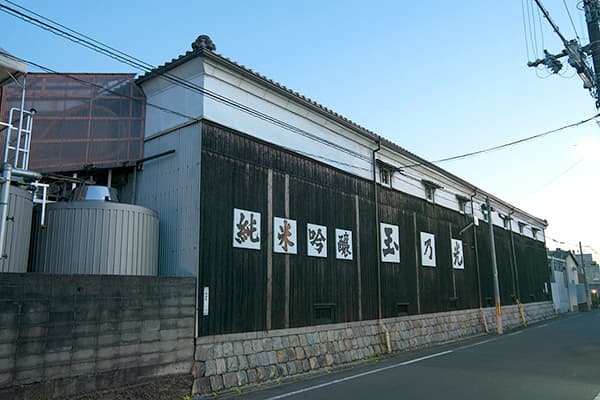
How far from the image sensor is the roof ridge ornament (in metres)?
10.7

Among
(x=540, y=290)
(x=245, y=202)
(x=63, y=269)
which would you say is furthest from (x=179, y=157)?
(x=540, y=290)

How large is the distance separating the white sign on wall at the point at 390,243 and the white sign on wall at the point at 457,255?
590 centimetres

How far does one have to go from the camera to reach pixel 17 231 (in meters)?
8.10

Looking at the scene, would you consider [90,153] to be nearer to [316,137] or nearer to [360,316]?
[316,137]

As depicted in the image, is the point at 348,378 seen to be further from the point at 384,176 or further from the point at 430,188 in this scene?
the point at 430,188

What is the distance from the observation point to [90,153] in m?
11.2

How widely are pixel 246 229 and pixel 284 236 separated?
147 centimetres

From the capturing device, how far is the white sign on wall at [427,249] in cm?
1945

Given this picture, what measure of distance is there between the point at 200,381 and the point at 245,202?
4.43m

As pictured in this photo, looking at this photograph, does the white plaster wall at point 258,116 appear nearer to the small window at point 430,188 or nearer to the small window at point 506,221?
the small window at point 430,188

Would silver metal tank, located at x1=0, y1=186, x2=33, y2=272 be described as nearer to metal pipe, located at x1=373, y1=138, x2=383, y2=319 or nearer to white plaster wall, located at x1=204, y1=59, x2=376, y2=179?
white plaster wall, located at x1=204, y1=59, x2=376, y2=179

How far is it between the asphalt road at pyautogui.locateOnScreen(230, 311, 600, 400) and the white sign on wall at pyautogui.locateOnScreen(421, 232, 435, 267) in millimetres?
4469

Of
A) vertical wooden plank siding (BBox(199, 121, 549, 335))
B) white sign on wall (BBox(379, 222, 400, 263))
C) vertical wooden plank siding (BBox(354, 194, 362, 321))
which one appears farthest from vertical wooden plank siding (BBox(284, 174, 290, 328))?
white sign on wall (BBox(379, 222, 400, 263))

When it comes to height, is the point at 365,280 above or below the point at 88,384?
above
